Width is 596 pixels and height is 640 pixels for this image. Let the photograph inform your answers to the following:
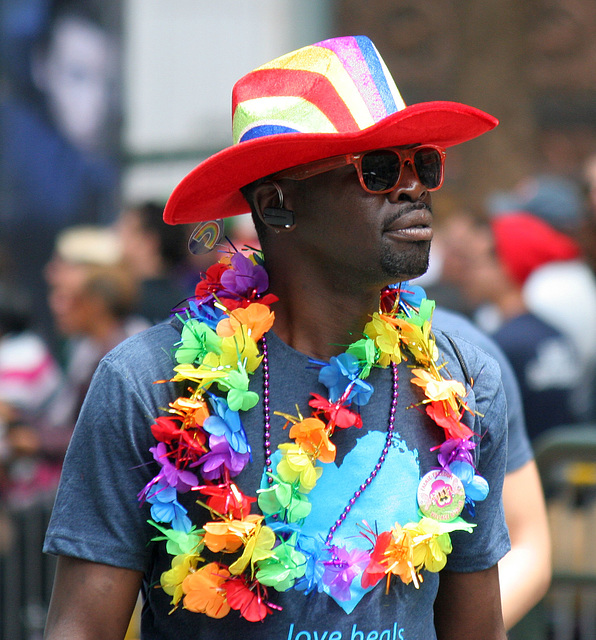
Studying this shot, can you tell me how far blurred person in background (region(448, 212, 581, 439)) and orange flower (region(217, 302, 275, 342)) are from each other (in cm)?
249

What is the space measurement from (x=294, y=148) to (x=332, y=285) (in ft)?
0.98

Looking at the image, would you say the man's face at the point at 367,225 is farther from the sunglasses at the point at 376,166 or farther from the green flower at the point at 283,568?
the green flower at the point at 283,568

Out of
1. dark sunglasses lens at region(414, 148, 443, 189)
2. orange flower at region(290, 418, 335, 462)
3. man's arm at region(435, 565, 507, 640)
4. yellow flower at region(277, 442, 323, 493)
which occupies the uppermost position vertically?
dark sunglasses lens at region(414, 148, 443, 189)

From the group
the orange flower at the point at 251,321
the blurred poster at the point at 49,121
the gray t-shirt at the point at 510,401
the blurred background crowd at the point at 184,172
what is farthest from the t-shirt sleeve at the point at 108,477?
the blurred poster at the point at 49,121

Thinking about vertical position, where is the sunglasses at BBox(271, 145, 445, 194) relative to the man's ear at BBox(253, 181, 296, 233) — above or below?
above

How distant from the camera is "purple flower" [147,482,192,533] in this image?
1.75m

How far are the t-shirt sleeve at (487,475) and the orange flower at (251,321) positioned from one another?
1.47ft

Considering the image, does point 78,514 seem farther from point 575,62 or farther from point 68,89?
point 575,62

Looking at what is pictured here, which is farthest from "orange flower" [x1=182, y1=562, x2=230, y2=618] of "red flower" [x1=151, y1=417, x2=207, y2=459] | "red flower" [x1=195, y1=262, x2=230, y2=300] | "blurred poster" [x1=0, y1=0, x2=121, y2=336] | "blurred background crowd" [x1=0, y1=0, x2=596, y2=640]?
"blurred poster" [x1=0, y1=0, x2=121, y2=336]

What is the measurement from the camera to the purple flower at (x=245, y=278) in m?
2.00

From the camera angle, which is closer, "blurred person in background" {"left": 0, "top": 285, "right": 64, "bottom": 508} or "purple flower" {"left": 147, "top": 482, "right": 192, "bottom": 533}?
"purple flower" {"left": 147, "top": 482, "right": 192, "bottom": 533}

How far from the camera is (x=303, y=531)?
1813mm

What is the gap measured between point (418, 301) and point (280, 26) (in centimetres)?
676

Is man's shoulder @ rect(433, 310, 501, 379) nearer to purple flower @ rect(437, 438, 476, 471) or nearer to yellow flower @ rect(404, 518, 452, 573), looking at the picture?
purple flower @ rect(437, 438, 476, 471)
